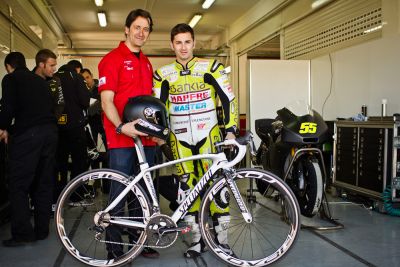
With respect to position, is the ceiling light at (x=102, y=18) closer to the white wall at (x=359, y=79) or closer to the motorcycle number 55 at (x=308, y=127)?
the white wall at (x=359, y=79)

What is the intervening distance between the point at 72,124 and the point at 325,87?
161 inches

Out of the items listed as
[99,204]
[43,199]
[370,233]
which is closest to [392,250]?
[370,233]

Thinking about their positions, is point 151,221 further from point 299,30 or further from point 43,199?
point 299,30

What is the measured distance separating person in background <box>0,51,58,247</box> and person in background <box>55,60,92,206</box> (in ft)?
3.89

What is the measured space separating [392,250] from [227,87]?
167cm

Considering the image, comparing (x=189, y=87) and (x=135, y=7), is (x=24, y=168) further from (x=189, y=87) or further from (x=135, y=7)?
(x=135, y=7)

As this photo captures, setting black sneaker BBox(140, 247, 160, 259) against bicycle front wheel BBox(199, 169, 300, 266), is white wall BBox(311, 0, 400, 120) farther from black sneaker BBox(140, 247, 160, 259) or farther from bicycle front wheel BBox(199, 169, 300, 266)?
black sneaker BBox(140, 247, 160, 259)

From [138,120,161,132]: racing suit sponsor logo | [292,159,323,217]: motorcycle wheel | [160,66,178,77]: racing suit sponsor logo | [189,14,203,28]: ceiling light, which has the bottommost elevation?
[292,159,323,217]: motorcycle wheel

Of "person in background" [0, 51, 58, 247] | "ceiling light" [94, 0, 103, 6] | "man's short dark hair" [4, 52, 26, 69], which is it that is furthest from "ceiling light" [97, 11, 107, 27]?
"person in background" [0, 51, 58, 247]

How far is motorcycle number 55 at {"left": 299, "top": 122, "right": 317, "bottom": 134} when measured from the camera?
12.2 feet

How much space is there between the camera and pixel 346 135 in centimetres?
548

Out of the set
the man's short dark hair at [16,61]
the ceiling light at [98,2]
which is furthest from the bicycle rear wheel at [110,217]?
the ceiling light at [98,2]

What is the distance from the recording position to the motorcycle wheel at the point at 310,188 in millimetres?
3729

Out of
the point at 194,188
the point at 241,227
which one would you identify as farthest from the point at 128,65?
the point at 241,227
